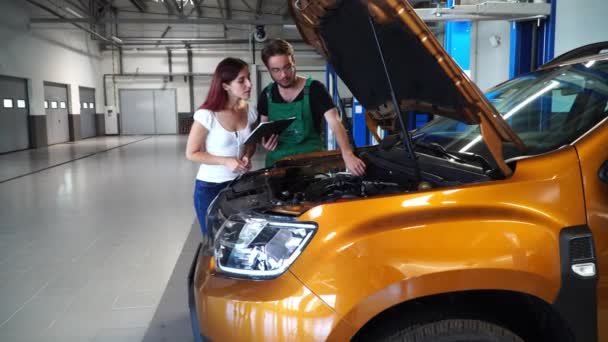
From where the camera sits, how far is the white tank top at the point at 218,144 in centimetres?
238

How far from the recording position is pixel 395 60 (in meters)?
1.51

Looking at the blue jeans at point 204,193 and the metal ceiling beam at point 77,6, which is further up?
the metal ceiling beam at point 77,6

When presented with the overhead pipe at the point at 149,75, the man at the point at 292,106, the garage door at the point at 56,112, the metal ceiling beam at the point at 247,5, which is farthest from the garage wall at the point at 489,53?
the overhead pipe at the point at 149,75

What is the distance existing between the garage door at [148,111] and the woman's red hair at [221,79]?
19.0 meters

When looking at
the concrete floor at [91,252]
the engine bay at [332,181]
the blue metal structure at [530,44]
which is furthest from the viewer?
the blue metal structure at [530,44]

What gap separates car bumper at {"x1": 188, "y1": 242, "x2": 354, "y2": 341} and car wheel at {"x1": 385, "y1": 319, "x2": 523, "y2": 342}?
0.59ft

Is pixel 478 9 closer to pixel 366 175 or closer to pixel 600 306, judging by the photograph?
pixel 366 175

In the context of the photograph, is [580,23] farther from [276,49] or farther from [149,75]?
[149,75]

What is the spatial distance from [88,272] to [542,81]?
3219mm

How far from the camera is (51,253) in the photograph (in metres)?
3.89

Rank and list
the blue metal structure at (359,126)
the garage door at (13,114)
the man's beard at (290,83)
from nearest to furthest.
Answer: the man's beard at (290,83) < the blue metal structure at (359,126) < the garage door at (13,114)

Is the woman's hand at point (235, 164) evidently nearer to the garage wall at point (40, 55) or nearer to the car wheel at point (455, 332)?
the car wheel at point (455, 332)

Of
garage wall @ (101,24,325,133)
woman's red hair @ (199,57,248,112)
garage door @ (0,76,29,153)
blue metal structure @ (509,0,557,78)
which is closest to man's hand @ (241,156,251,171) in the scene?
woman's red hair @ (199,57,248,112)

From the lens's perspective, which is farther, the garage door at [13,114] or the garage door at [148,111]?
the garage door at [148,111]
